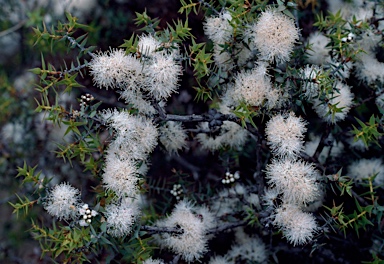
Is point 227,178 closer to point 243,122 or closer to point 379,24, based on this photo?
point 243,122

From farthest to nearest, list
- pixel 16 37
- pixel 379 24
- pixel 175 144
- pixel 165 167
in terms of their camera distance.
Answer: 1. pixel 16 37
2. pixel 165 167
3. pixel 379 24
4. pixel 175 144

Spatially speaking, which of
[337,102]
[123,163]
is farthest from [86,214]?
[337,102]

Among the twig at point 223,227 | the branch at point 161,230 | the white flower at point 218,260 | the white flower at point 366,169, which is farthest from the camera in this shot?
the white flower at point 366,169

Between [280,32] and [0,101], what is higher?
[280,32]

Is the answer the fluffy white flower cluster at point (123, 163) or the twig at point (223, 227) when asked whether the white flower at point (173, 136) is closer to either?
the fluffy white flower cluster at point (123, 163)

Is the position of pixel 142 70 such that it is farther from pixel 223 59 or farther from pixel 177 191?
pixel 177 191

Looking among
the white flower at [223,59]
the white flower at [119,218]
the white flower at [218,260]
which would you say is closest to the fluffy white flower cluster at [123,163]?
the white flower at [119,218]

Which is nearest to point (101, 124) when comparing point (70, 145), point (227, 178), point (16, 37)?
point (70, 145)
